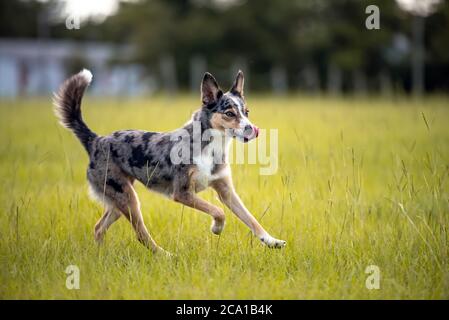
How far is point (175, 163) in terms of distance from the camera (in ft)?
17.6

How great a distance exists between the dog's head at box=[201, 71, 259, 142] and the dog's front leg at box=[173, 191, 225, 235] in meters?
0.71

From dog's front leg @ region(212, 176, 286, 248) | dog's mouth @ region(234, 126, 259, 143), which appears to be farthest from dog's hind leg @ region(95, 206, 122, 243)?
dog's mouth @ region(234, 126, 259, 143)

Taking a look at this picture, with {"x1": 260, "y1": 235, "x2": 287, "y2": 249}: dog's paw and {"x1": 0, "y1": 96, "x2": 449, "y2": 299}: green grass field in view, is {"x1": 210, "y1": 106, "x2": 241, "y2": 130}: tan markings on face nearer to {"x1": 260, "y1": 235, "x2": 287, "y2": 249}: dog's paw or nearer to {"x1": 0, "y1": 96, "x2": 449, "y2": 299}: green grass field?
{"x1": 0, "y1": 96, "x2": 449, "y2": 299}: green grass field

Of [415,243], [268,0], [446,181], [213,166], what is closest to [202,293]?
[213,166]

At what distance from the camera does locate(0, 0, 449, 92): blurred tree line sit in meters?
39.2

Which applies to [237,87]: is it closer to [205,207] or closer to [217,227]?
[205,207]

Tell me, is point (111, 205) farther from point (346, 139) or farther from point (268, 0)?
point (268, 0)

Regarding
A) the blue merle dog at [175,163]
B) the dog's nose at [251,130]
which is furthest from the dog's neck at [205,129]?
the dog's nose at [251,130]

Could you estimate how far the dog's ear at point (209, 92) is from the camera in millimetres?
5445

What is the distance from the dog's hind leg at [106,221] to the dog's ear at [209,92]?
142cm

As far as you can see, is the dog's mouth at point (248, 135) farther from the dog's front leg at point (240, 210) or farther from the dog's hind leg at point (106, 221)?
the dog's hind leg at point (106, 221)

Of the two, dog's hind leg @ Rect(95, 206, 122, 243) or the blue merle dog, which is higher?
the blue merle dog

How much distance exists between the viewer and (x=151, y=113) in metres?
16.9

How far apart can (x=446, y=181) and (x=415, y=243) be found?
298 centimetres
